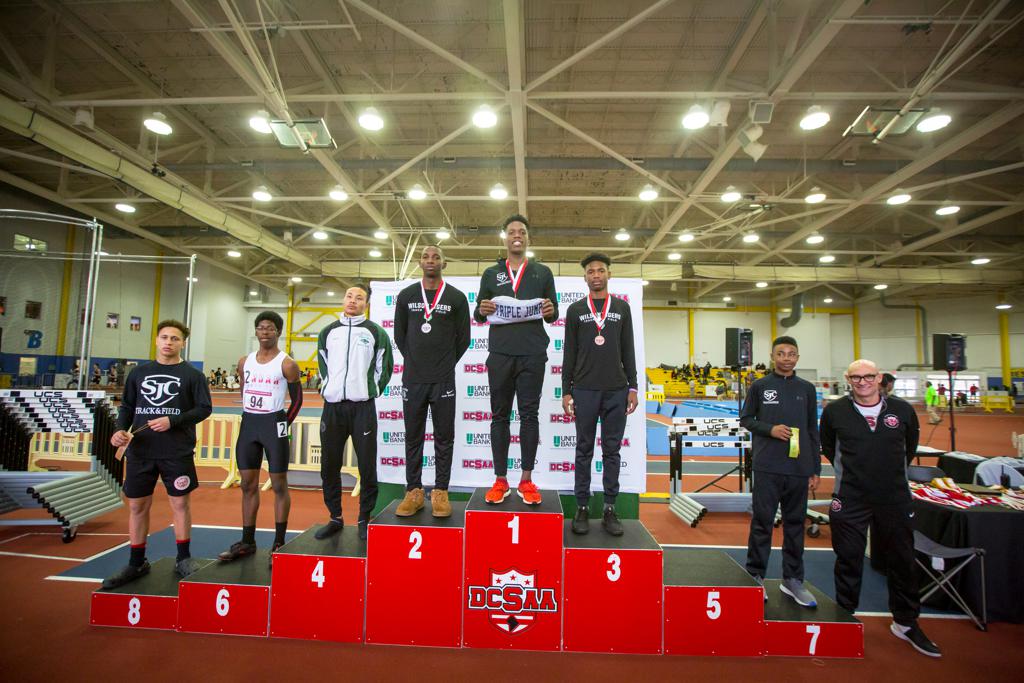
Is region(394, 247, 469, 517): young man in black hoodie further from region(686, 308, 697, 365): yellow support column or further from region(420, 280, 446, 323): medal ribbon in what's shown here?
region(686, 308, 697, 365): yellow support column

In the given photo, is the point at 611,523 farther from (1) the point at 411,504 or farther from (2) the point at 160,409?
(2) the point at 160,409

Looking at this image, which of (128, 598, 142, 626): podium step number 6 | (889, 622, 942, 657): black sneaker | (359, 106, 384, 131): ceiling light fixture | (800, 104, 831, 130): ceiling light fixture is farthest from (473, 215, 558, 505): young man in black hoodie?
(800, 104, 831, 130): ceiling light fixture

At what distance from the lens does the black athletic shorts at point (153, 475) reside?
341cm

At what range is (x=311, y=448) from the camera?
7219 mm

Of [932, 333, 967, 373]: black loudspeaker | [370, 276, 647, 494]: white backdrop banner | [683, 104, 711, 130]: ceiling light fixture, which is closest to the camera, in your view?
[370, 276, 647, 494]: white backdrop banner

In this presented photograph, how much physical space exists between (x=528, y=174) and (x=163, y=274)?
1937 centimetres

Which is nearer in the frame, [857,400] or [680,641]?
[680,641]

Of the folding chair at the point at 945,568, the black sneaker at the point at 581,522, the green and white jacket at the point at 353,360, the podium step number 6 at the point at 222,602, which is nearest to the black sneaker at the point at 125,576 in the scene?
the podium step number 6 at the point at 222,602

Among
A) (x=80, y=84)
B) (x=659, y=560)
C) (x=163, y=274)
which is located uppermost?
(x=80, y=84)

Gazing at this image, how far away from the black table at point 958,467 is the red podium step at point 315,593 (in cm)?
671

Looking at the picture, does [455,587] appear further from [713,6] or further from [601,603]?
[713,6]

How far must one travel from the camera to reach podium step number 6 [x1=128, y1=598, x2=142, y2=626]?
3150 mm

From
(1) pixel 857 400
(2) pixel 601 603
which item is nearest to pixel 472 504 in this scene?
(2) pixel 601 603

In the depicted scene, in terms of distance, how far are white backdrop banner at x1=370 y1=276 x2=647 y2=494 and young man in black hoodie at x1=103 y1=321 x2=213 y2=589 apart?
167 centimetres
